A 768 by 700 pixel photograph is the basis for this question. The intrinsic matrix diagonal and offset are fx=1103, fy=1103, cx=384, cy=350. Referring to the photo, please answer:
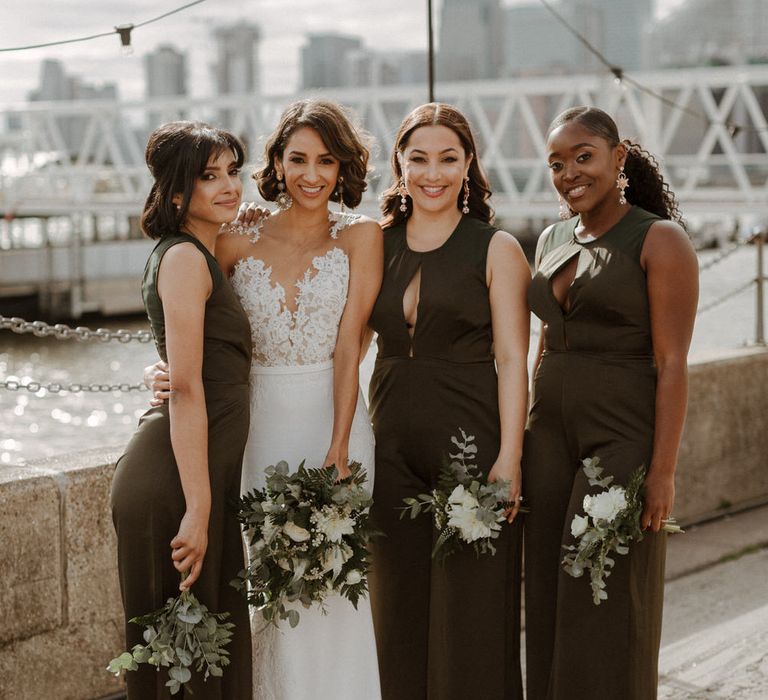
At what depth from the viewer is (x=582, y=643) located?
3.51 m

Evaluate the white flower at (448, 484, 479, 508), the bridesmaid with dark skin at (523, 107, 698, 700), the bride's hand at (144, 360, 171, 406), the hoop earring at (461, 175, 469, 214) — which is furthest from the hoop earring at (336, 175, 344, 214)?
the white flower at (448, 484, 479, 508)

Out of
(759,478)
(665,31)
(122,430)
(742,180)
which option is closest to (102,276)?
(122,430)

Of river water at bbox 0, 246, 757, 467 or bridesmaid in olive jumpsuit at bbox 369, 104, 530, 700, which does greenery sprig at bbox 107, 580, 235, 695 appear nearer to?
bridesmaid in olive jumpsuit at bbox 369, 104, 530, 700

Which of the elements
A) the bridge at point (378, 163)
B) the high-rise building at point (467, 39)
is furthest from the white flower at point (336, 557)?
the high-rise building at point (467, 39)

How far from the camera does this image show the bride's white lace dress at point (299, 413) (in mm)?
3531

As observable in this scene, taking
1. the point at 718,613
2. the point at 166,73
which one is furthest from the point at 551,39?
the point at 718,613

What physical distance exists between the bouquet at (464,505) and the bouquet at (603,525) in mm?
252

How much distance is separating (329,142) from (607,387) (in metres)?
1.16

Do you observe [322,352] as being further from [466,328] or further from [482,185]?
[482,185]

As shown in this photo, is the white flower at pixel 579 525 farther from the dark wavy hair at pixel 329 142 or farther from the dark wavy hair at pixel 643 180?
the dark wavy hair at pixel 329 142

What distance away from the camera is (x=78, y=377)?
2830 centimetres

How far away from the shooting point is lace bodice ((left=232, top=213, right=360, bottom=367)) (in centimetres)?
352

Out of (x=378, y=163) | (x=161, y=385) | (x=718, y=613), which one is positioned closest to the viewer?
(x=161, y=385)

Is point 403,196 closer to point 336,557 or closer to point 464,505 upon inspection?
point 464,505
